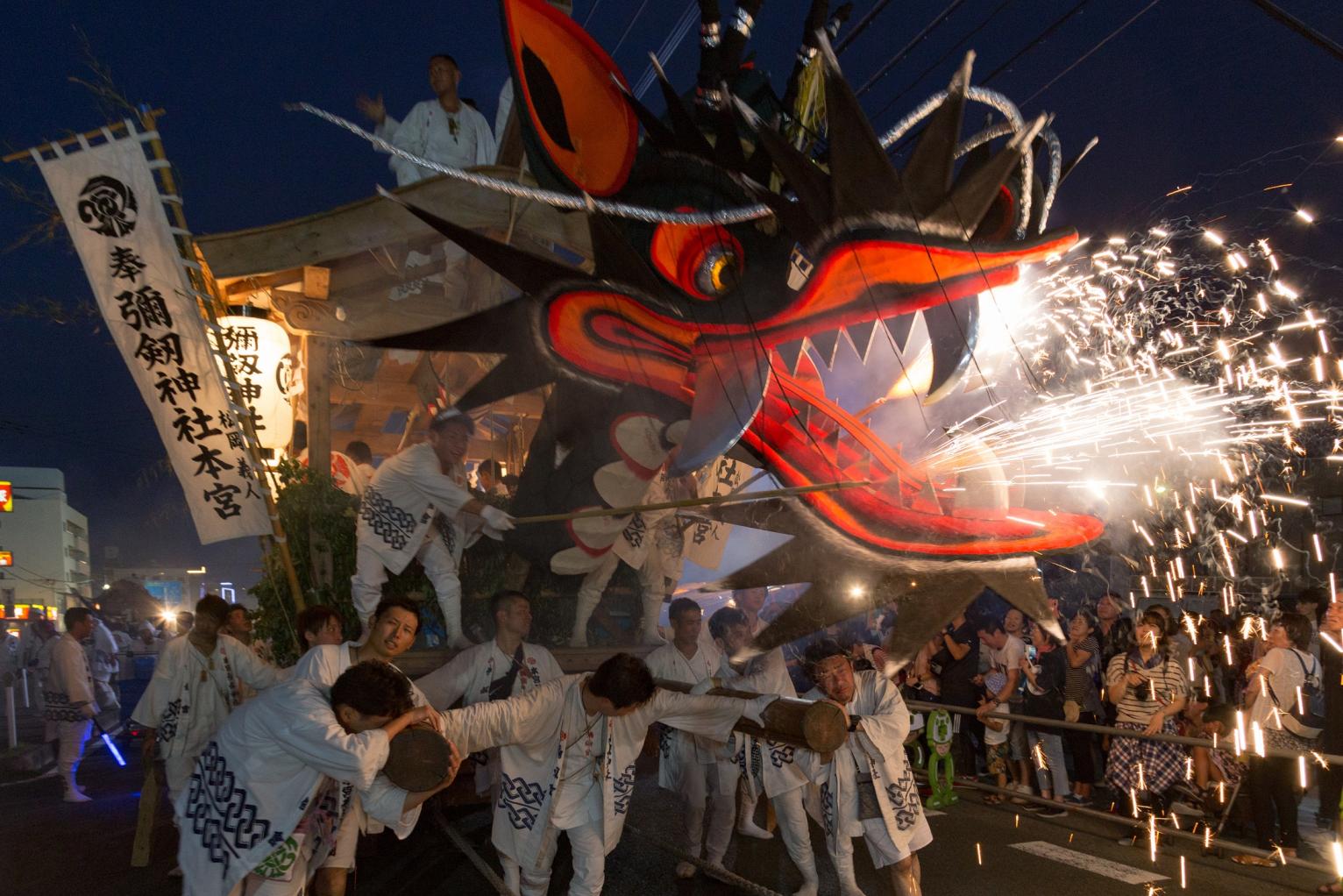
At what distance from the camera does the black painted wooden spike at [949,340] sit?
563 centimetres

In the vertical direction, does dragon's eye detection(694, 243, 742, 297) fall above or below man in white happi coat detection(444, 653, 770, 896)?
above

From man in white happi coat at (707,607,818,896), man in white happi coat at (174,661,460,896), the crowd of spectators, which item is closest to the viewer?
man in white happi coat at (174,661,460,896)

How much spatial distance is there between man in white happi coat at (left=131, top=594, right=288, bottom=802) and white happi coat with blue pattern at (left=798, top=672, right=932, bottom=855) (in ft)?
11.7

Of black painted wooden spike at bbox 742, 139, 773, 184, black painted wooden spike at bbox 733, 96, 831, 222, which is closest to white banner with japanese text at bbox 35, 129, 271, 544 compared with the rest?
black painted wooden spike at bbox 742, 139, 773, 184

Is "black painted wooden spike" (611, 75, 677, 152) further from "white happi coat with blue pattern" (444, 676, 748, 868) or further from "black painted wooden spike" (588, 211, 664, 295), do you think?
"white happi coat with blue pattern" (444, 676, 748, 868)

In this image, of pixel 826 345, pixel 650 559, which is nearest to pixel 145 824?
pixel 650 559

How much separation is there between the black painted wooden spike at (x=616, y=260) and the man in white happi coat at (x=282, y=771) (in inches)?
118

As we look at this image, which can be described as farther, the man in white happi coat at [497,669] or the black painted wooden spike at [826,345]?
the black painted wooden spike at [826,345]

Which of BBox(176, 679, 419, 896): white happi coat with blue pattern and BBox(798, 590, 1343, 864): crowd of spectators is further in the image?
BBox(798, 590, 1343, 864): crowd of spectators

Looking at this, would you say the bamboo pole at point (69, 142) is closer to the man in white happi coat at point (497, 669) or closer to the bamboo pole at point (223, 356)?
the bamboo pole at point (223, 356)

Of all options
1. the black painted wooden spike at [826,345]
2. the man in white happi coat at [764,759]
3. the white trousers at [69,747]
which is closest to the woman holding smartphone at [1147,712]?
the man in white happi coat at [764,759]

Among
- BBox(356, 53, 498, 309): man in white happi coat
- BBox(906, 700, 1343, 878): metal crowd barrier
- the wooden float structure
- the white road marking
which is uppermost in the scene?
BBox(356, 53, 498, 309): man in white happi coat

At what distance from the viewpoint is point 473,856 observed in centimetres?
548

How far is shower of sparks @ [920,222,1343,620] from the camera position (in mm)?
5867
